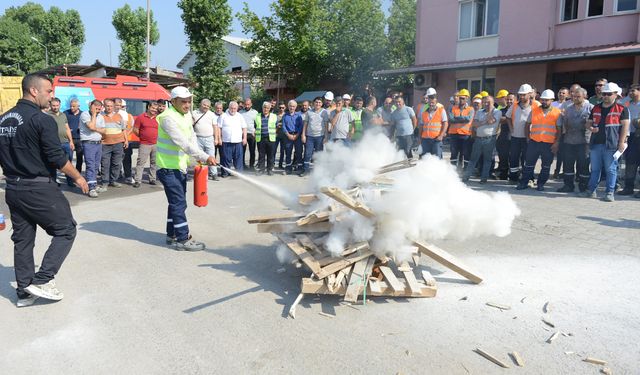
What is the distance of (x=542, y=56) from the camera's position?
15367mm

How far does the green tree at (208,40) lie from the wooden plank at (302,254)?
80.6ft

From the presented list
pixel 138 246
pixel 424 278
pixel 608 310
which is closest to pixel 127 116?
pixel 138 246

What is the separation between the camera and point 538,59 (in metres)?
15.4

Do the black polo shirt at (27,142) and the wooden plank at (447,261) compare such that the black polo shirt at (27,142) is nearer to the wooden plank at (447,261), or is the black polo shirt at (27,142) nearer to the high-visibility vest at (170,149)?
the high-visibility vest at (170,149)

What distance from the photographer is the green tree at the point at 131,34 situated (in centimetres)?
3606

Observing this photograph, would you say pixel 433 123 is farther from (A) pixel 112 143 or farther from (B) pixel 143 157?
(A) pixel 112 143

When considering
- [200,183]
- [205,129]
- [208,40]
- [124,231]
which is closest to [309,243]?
[200,183]

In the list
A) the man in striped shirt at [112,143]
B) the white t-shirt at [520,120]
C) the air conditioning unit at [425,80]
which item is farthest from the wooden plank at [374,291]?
the air conditioning unit at [425,80]

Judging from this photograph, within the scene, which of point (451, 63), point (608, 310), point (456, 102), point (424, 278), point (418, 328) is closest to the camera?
point (418, 328)

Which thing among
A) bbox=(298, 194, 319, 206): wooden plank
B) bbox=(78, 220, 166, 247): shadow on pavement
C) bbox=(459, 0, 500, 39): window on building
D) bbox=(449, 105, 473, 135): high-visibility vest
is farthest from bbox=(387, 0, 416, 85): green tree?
bbox=(298, 194, 319, 206): wooden plank

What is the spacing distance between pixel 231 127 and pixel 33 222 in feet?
24.6

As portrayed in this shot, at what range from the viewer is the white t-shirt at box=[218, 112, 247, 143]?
11.3 metres

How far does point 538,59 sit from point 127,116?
1297cm

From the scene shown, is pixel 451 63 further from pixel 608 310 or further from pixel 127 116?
pixel 608 310
